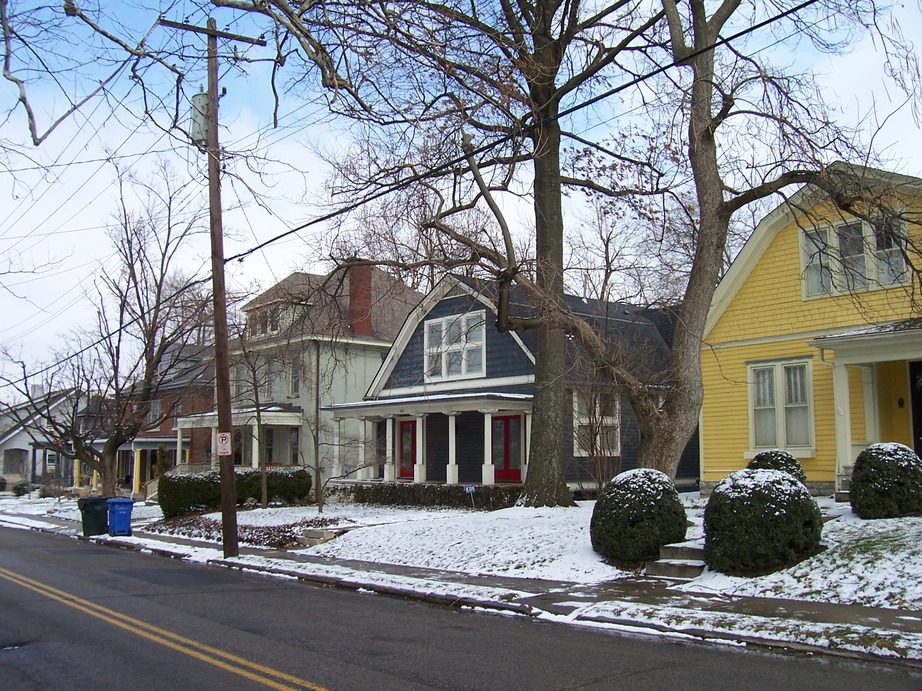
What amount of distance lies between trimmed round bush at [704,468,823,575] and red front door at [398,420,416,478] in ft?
67.3

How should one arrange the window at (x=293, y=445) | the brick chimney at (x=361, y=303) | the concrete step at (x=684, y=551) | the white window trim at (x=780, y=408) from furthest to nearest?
the window at (x=293, y=445), the brick chimney at (x=361, y=303), the white window trim at (x=780, y=408), the concrete step at (x=684, y=551)

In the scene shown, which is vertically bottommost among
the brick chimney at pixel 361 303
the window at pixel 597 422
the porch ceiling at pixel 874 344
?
the window at pixel 597 422

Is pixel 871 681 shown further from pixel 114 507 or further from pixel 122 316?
pixel 122 316

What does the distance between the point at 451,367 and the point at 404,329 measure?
8.58 ft

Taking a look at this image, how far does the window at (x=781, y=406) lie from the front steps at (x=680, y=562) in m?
8.73

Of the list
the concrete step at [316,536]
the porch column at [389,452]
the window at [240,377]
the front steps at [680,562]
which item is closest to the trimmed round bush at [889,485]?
the front steps at [680,562]

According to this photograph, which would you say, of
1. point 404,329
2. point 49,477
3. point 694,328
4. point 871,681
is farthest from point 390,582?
point 49,477

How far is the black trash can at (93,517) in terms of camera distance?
23.6m

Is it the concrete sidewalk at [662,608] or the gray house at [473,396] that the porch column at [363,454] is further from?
the concrete sidewalk at [662,608]

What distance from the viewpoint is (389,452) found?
30781 mm

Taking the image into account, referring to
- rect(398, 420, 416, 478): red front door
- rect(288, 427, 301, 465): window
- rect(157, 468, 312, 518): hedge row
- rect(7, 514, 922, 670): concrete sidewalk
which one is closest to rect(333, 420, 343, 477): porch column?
rect(398, 420, 416, 478): red front door

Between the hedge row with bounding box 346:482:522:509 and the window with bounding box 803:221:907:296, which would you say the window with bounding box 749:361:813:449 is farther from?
the hedge row with bounding box 346:482:522:509

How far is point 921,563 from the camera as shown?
10.3 meters

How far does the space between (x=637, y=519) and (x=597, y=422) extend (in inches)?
341
